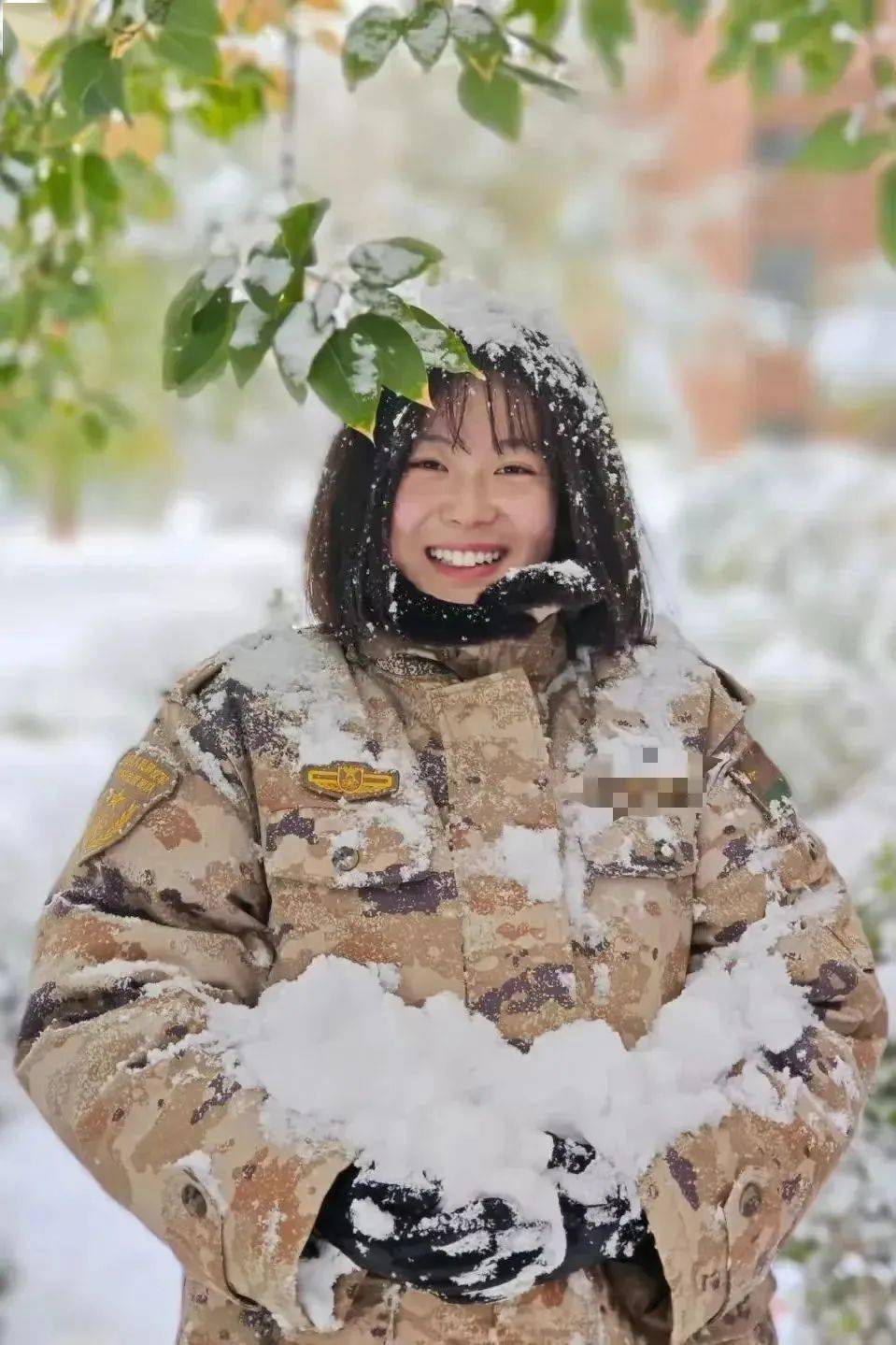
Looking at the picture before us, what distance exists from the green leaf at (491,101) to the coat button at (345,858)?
0.92 metres

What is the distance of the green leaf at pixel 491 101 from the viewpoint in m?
1.55

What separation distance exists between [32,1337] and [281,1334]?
5.13ft

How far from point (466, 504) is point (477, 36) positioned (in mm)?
547

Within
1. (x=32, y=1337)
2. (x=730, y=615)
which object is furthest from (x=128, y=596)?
(x=32, y=1337)

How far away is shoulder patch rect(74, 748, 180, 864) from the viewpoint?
130 cm

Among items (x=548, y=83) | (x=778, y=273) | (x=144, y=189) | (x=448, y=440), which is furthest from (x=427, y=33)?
(x=778, y=273)

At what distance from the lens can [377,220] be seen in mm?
8828

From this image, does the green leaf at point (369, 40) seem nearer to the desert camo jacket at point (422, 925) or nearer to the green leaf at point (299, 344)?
the green leaf at point (299, 344)

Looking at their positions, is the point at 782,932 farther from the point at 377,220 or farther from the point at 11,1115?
the point at 377,220

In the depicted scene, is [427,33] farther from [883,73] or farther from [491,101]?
[883,73]

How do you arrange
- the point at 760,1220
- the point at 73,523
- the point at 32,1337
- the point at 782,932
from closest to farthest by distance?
the point at 760,1220
the point at 782,932
the point at 32,1337
the point at 73,523

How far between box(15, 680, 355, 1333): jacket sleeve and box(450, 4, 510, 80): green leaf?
2.68 feet

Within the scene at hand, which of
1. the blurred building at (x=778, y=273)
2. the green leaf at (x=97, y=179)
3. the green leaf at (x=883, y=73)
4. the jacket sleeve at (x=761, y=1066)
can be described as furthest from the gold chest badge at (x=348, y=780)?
the blurred building at (x=778, y=273)

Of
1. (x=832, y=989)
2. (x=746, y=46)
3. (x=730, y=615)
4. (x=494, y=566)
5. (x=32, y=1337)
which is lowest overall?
(x=32, y=1337)
